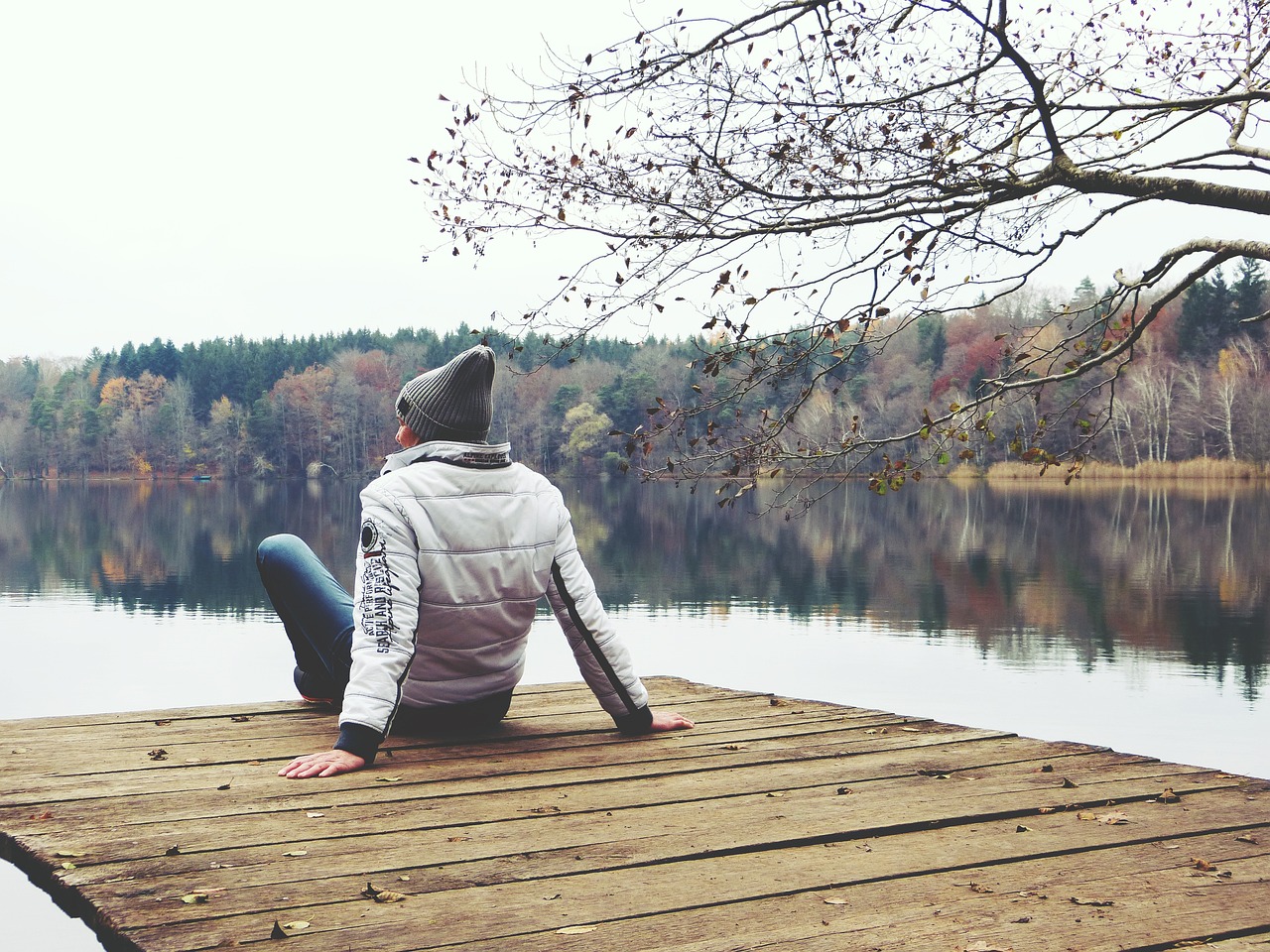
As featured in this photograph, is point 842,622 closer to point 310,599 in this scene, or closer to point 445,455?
point 310,599

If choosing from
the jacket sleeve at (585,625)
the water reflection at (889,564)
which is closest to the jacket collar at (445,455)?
the jacket sleeve at (585,625)

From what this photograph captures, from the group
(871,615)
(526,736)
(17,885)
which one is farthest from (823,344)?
(871,615)

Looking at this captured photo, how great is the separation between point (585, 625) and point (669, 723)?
795 mm

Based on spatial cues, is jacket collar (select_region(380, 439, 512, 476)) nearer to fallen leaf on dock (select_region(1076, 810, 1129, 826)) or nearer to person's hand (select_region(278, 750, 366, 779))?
person's hand (select_region(278, 750, 366, 779))

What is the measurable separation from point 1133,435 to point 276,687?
171 feet

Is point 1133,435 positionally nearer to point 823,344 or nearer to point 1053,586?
point 1053,586

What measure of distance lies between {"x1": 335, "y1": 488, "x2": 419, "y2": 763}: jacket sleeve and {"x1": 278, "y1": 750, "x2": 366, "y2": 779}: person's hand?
0.20 ft

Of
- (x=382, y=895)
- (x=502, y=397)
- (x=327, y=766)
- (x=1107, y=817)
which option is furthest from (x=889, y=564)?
(x=502, y=397)

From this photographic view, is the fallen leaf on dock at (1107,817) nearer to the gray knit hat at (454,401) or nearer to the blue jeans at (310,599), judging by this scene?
the gray knit hat at (454,401)

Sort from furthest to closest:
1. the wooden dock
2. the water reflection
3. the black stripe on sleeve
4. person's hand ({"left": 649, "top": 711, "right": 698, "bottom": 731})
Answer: the water reflection, person's hand ({"left": 649, "top": 711, "right": 698, "bottom": 731}), the black stripe on sleeve, the wooden dock

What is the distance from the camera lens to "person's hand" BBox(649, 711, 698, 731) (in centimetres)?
488

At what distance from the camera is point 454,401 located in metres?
4.12

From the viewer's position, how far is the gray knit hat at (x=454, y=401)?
4.11 meters

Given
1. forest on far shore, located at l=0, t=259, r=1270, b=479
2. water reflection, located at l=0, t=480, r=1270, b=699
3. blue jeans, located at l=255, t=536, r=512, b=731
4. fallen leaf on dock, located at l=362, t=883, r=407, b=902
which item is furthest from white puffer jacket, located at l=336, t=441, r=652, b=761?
forest on far shore, located at l=0, t=259, r=1270, b=479
